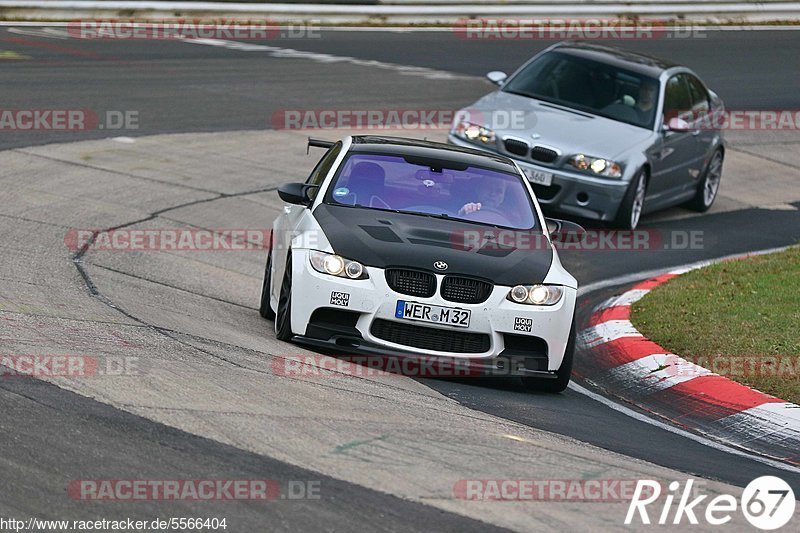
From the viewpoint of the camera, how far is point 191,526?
5.21 meters

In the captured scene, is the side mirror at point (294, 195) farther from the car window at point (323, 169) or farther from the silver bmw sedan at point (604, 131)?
the silver bmw sedan at point (604, 131)

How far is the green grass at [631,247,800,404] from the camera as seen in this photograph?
9.32 meters

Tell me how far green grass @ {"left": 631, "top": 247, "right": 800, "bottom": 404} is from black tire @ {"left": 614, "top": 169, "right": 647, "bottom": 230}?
1638 mm

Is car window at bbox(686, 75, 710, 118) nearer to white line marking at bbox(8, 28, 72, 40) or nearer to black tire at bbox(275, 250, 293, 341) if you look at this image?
black tire at bbox(275, 250, 293, 341)

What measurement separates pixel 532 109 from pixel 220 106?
524 cm

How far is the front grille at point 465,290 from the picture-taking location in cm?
842

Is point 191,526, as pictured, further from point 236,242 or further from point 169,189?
point 169,189

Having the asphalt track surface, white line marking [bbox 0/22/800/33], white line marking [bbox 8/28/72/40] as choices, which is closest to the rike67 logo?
the asphalt track surface

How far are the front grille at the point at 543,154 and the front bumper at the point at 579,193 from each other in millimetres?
83

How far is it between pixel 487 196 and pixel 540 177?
4.73m

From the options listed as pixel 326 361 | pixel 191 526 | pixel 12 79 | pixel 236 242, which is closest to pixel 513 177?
pixel 326 361

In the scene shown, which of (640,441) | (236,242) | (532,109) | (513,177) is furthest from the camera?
(532,109)

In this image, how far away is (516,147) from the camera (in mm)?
14531

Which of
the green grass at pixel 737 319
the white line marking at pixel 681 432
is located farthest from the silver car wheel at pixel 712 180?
the white line marking at pixel 681 432
